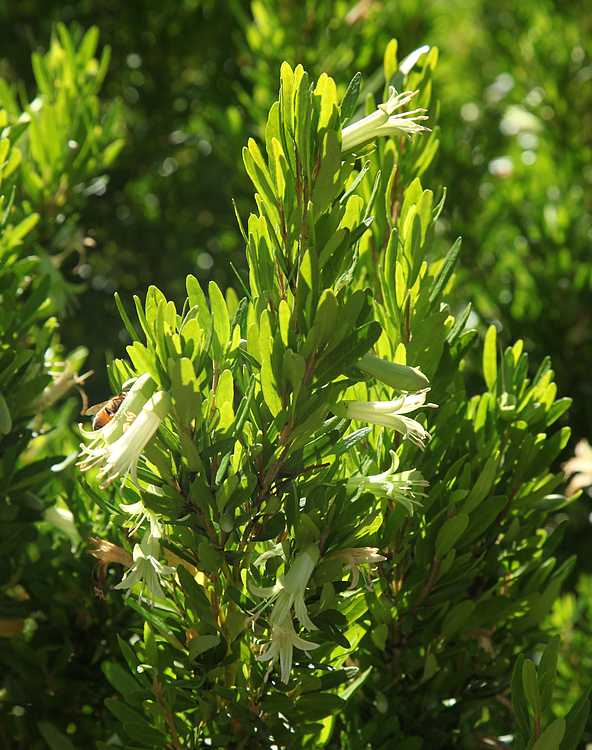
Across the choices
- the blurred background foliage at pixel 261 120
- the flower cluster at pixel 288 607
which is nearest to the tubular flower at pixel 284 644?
the flower cluster at pixel 288 607

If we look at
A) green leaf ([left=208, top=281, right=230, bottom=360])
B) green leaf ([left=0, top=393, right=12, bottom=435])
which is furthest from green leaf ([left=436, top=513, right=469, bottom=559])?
green leaf ([left=0, top=393, right=12, bottom=435])

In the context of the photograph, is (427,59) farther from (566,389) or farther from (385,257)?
(566,389)

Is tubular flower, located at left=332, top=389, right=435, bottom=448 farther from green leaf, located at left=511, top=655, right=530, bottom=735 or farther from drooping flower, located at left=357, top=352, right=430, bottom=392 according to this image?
green leaf, located at left=511, top=655, right=530, bottom=735

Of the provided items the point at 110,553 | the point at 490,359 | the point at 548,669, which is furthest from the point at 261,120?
the point at 548,669

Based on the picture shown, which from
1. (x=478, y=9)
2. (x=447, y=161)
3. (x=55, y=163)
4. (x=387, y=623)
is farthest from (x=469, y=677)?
(x=478, y=9)

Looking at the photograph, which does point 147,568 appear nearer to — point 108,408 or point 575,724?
point 108,408

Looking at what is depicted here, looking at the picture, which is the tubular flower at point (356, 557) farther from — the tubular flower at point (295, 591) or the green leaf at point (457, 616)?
the green leaf at point (457, 616)
